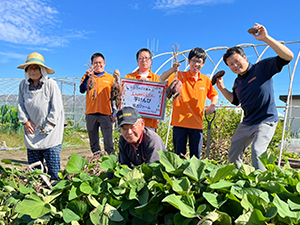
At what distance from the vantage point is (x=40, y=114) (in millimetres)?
2729

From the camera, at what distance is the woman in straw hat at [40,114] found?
106 inches

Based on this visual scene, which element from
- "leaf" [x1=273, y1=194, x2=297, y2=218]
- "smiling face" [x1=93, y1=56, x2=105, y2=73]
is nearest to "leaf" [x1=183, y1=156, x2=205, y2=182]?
"leaf" [x1=273, y1=194, x2=297, y2=218]

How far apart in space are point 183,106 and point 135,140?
1397 millimetres

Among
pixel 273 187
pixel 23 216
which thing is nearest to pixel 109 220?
pixel 23 216

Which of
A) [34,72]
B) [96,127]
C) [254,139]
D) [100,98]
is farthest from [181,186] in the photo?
[96,127]

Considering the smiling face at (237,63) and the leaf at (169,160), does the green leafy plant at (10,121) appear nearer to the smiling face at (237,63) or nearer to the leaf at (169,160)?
the smiling face at (237,63)

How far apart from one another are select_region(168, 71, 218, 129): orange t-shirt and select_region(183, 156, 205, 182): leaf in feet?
6.80

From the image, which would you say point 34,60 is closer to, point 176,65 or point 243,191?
point 176,65

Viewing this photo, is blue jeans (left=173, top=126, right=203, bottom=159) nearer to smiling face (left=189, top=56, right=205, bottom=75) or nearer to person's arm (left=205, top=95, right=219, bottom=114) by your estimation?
person's arm (left=205, top=95, right=219, bottom=114)

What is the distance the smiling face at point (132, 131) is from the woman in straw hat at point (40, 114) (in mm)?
1242

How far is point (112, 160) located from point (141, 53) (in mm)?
2196

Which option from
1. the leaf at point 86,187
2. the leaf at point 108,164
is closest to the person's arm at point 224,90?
the leaf at point 108,164

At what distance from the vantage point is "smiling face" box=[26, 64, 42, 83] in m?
2.71

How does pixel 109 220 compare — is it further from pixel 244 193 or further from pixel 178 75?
pixel 178 75
